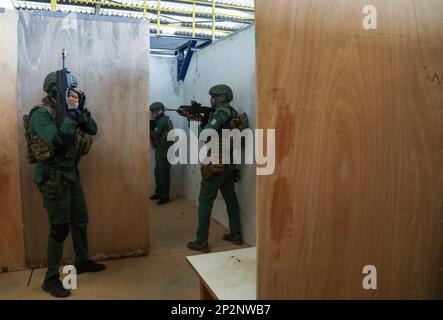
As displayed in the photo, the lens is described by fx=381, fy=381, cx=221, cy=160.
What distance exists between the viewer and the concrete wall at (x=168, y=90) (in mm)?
5734

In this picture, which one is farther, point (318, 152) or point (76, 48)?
point (76, 48)

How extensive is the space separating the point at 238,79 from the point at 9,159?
2.26 meters

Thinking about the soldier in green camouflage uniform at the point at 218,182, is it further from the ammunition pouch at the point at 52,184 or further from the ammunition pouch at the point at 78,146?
the ammunition pouch at the point at 52,184

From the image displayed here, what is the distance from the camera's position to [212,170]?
3.77m

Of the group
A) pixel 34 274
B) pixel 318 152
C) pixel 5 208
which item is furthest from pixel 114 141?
pixel 318 152

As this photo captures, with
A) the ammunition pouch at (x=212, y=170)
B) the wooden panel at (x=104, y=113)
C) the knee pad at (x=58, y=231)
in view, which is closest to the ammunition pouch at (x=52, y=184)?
the knee pad at (x=58, y=231)

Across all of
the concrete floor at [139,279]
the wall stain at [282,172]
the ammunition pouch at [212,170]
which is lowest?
the concrete floor at [139,279]

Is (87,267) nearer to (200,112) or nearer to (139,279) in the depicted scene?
(139,279)

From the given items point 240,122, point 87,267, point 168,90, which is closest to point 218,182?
point 240,122

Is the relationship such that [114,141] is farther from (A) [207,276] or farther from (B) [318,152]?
(B) [318,152]

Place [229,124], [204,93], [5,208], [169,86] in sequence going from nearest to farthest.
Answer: [5,208]
[229,124]
[204,93]
[169,86]

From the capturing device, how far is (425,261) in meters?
1.39

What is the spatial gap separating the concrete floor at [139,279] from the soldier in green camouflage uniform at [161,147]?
62.3 inches

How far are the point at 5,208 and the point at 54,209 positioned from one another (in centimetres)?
66
